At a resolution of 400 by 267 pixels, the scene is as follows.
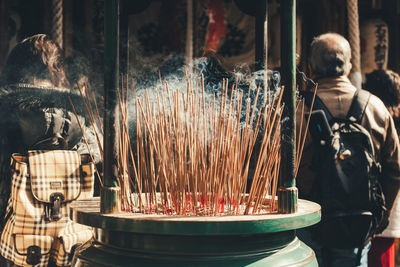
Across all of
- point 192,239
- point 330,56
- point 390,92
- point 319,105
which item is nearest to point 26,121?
point 192,239

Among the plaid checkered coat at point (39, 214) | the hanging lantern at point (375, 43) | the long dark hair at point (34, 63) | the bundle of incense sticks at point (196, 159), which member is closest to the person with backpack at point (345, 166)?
the bundle of incense sticks at point (196, 159)

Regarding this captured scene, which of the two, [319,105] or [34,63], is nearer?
[34,63]

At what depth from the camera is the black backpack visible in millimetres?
1660

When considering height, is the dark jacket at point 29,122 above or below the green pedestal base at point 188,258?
above

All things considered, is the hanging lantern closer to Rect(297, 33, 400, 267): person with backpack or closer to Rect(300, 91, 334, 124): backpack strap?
Rect(297, 33, 400, 267): person with backpack

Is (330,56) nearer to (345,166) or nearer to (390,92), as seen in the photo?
(345,166)

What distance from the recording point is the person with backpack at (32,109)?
160cm

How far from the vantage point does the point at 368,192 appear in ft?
5.47

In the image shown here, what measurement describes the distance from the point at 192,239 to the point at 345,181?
859 mm

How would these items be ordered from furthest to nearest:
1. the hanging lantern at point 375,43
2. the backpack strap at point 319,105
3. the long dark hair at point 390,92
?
1. the hanging lantern at point 375,43
2. the long dark hair at point 390,92
3. the backpack strap at point 319,105

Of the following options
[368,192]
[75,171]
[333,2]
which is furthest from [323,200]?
[333,2]

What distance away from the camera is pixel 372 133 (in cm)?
179

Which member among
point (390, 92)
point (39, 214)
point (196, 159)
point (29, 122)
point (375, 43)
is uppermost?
point (375, 43)

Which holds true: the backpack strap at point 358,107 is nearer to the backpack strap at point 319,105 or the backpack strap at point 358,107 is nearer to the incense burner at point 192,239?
the backpack strap at point 319,105
